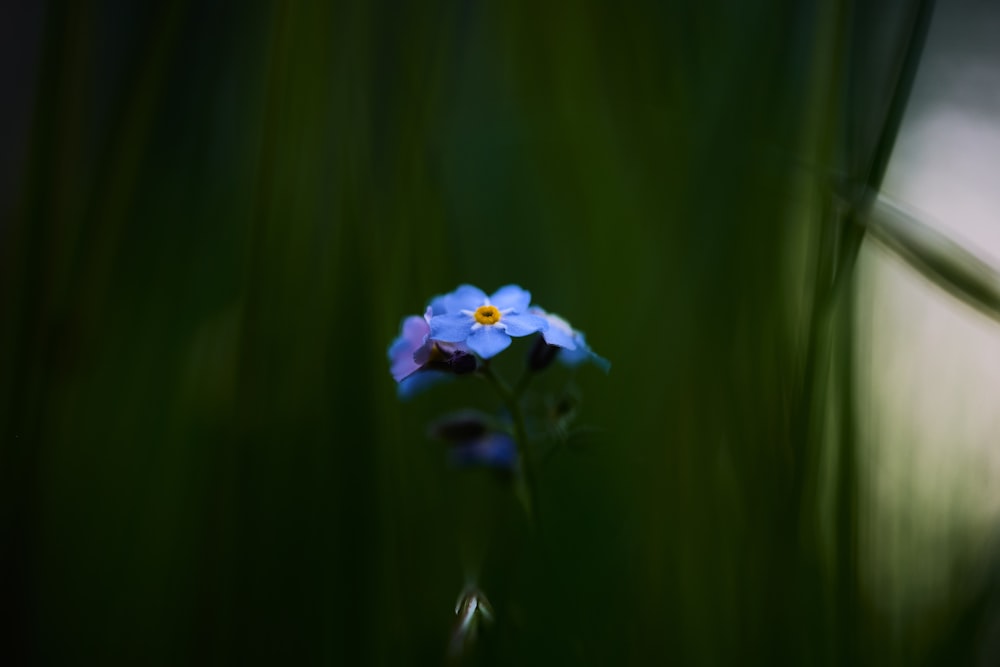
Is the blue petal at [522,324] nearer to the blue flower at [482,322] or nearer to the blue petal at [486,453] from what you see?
the blue flower at [482,322]

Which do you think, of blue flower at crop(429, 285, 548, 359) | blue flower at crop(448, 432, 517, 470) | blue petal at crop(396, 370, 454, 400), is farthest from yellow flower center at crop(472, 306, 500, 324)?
blue flower at crop(448, 432, 517, 470)

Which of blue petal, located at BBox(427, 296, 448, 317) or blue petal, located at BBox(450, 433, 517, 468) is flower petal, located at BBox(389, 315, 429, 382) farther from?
blue petal, located at BBox(450, 433, 517, 468)

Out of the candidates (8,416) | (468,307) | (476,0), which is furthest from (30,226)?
(476,0)

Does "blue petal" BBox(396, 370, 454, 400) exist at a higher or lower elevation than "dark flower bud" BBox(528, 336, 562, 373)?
higher

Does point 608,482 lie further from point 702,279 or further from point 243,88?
point 243,88

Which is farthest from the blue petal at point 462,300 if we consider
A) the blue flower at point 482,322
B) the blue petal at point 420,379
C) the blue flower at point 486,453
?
the blue flower at point 486,453

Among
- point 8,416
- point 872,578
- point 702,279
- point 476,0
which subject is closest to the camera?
point 8,416

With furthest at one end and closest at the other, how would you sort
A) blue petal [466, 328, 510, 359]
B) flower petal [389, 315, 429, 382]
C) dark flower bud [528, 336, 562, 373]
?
dark flower bud [528, 336, 562, 373] < flower petal [389, 315, 429, 382] < blue petal [466, 328, 510, 359]
